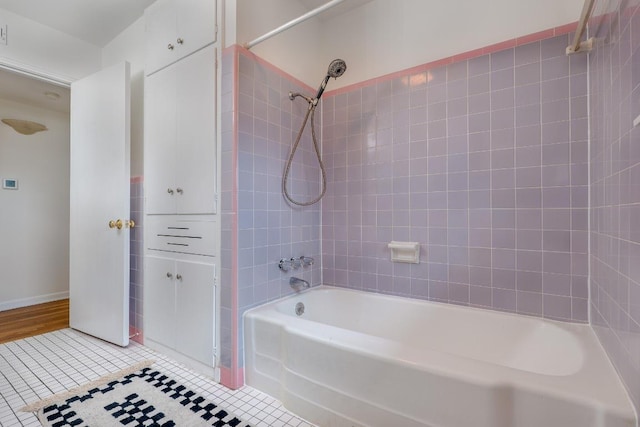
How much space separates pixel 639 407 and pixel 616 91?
3.21ft

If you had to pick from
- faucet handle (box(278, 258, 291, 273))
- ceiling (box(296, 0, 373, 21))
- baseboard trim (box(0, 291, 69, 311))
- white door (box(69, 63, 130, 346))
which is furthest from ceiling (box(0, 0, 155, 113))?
baseboard trim (box(0, 291, 69, 311))

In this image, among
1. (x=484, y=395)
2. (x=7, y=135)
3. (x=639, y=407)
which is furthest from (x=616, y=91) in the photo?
(x=7, y=135)

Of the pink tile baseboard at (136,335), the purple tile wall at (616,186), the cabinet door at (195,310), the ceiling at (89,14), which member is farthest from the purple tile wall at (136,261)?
the purple tile wall at (616,186)

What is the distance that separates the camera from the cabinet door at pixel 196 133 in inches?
67.1

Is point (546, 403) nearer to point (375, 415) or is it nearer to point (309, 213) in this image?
point (375, 415)

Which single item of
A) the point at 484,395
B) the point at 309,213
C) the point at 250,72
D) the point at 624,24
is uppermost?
the point at 250,72

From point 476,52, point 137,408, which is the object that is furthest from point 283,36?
point 137,408

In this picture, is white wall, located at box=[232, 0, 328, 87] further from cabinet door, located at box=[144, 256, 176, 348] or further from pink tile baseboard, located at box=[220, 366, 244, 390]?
pink tile baseboard, located at box=[220, 366, 244, 390]

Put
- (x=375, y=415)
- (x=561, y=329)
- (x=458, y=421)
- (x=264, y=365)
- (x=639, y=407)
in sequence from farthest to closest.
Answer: (x=264, y=365), (x=561, y=329), (x=375, y=415), (x=458, y=421), (x=639, y=407)

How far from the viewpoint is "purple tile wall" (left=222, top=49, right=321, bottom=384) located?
1.61 m

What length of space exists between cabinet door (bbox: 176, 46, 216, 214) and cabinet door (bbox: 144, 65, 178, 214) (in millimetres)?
72

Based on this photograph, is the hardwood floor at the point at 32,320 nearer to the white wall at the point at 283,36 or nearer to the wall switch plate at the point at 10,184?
the wall switch plate at the point at 10,184

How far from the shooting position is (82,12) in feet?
7.00

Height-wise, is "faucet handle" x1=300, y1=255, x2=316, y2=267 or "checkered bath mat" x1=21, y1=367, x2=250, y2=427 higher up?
"faucet handle" x1=300, y1=255, x2=316, y2=267
